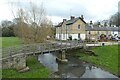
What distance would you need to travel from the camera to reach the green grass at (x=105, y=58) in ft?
106

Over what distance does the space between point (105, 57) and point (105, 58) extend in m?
0.78

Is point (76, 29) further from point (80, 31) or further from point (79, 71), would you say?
point (79, 71)

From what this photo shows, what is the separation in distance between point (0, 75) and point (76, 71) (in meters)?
11.0

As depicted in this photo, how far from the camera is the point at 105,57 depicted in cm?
3941

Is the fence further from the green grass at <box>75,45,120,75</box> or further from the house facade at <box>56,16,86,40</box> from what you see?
the house facade at <box>56,16,86,40</box>

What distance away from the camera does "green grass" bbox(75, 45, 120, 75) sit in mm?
32441

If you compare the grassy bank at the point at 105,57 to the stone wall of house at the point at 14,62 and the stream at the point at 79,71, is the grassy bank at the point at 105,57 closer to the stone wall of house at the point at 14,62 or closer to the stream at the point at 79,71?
the stream at the point at 79,71

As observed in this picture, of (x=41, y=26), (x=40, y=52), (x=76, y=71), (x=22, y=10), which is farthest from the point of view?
(x=22, y=10)

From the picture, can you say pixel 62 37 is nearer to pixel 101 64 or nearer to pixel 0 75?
pixel 101 64

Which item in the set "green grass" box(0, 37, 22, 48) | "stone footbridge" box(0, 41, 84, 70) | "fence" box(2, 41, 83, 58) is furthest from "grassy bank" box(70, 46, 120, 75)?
"green grass" box(0, 37, 22, 48)

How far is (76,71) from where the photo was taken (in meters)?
30.6

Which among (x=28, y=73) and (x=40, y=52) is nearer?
(x=28, y=73)

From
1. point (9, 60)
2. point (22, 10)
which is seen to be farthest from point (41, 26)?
point (9, 60)

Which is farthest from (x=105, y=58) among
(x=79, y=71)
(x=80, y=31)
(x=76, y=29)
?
(x=80, y=31)
